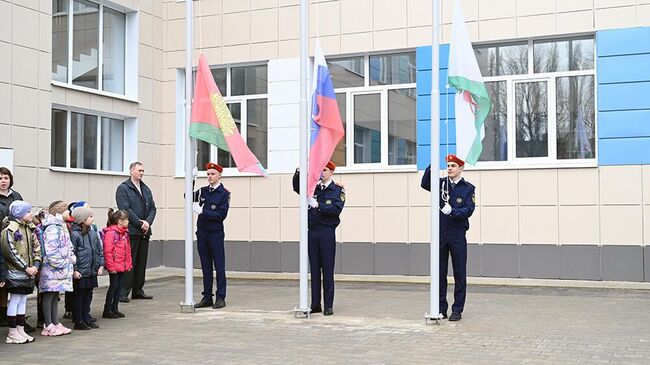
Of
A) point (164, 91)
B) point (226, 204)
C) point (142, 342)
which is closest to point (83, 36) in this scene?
point (164, 91)

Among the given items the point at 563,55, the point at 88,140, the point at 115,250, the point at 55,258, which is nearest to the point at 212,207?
the point at 115,250

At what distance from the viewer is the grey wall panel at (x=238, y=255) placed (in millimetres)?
16156

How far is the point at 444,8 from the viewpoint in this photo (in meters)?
14.8

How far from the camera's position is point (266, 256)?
630 inches

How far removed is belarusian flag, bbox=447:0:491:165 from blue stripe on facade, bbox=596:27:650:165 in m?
4.89

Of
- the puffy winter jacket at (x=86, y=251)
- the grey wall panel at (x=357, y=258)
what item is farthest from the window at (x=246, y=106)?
the puffy winter jacket at (x=86, y=251)

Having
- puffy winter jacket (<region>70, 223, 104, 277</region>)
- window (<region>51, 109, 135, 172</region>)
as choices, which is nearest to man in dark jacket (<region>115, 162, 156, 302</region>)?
puffy winter jacket (<region>70, 223, 104, 277</region>)

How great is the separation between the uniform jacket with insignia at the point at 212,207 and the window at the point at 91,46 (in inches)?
215

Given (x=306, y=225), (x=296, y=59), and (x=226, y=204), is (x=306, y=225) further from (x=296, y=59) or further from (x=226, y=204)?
(x=296, y=59)

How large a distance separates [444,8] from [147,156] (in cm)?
696

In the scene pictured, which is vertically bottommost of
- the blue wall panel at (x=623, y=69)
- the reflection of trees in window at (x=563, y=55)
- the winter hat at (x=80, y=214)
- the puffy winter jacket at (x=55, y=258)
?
the puffy winter jacket at (x=55, y=258)

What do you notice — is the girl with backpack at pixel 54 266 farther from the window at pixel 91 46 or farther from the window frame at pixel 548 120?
the window frame at pixel 548 120

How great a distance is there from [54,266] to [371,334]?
3605 mm

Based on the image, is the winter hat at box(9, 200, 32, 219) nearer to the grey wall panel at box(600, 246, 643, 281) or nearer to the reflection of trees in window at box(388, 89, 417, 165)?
the reflection of trees in window at box(388, 89, 417, 165)
